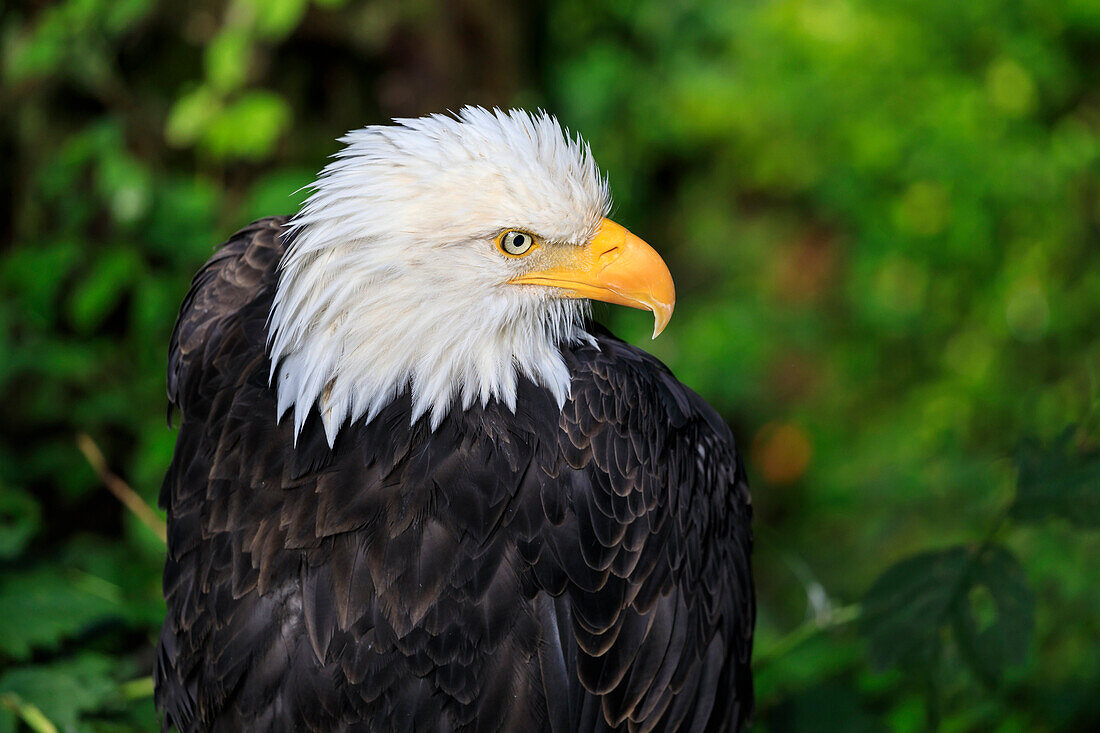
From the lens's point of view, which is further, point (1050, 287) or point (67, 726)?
point (1050, 287)

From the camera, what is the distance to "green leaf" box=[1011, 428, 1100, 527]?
248cm

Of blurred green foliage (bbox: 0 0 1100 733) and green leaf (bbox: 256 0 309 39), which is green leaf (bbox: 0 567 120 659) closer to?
blurred green foliage (bbox: 0 0 1100 733)

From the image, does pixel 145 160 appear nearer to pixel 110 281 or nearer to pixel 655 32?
pixel 110 281

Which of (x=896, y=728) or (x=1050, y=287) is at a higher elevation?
(x=1050, y=287)

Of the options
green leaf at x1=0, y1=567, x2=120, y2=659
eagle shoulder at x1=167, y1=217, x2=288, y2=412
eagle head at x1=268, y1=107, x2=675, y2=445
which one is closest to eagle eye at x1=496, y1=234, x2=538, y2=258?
eagle head at x1=268, y1=107, x2=675, y2=445

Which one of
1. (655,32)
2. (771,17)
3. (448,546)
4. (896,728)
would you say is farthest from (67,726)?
(771,17)

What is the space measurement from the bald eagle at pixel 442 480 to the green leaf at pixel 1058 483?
0.90 m

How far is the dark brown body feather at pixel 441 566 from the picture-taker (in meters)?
2.39

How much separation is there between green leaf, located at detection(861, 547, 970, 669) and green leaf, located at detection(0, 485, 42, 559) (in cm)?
262

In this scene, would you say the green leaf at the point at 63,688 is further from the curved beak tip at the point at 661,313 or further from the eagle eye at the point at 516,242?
the curved beak tip at the point at 661,313

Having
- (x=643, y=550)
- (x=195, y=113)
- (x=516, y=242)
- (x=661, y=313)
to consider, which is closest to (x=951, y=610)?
(x=643, y=550)

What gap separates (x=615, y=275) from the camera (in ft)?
8.56

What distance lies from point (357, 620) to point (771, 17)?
5212 mm

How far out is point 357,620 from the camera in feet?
7.82
